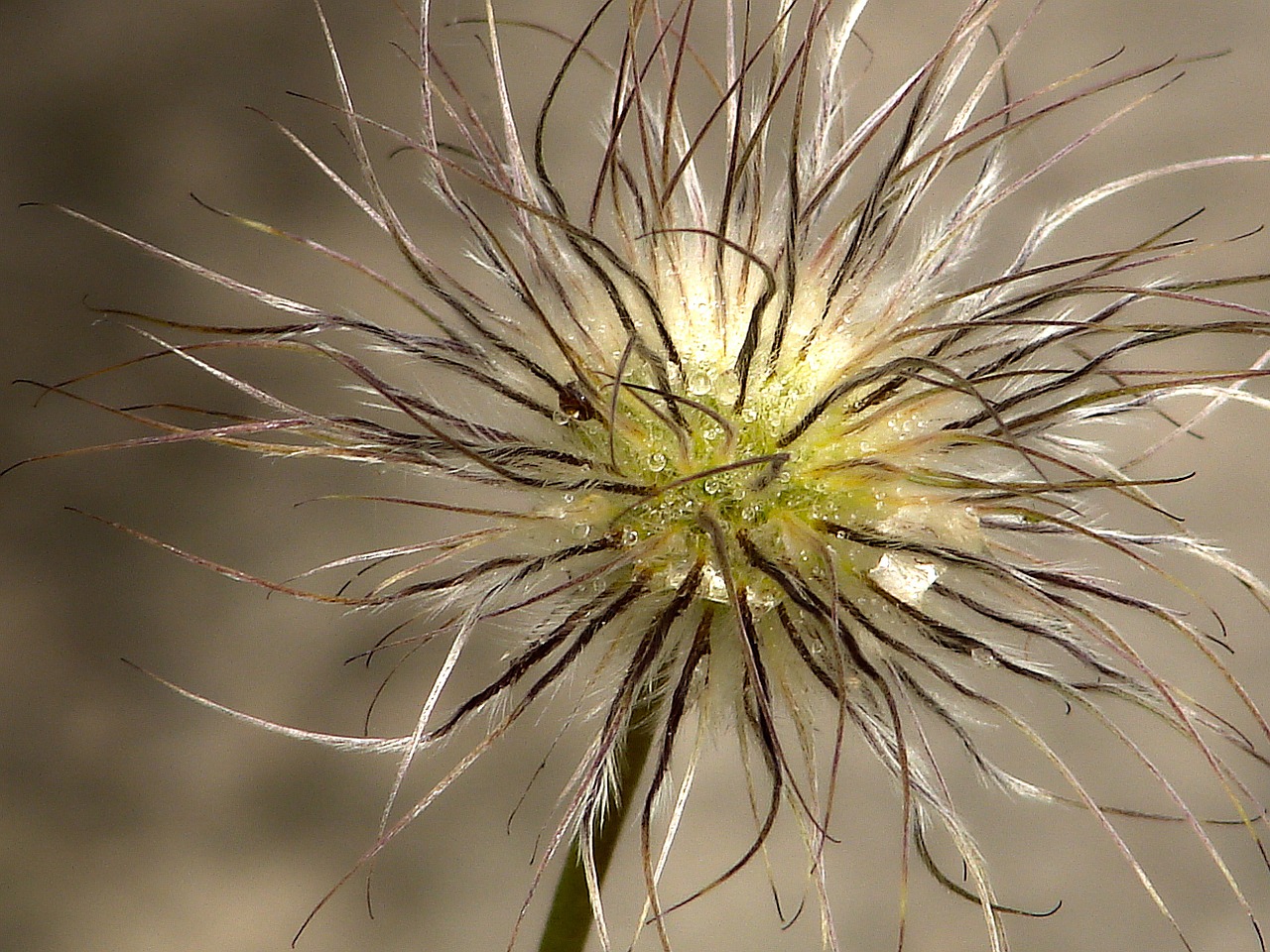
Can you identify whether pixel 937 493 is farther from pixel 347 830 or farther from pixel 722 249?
pixel 347 830

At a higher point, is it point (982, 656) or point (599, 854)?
point (982, 656)

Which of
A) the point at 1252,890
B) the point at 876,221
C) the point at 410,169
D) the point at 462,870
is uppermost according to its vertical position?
the point at 876,221

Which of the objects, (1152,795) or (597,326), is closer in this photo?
(597,326)

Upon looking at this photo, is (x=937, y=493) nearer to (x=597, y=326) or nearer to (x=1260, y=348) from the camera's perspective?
(x=597, y=326)

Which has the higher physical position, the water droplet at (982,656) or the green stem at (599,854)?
the water droplet at (982,656)

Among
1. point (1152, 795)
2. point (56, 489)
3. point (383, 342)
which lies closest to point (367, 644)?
point (56, 489)

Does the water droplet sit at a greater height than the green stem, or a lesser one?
greater

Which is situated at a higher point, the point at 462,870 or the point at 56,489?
the point at 56,489
